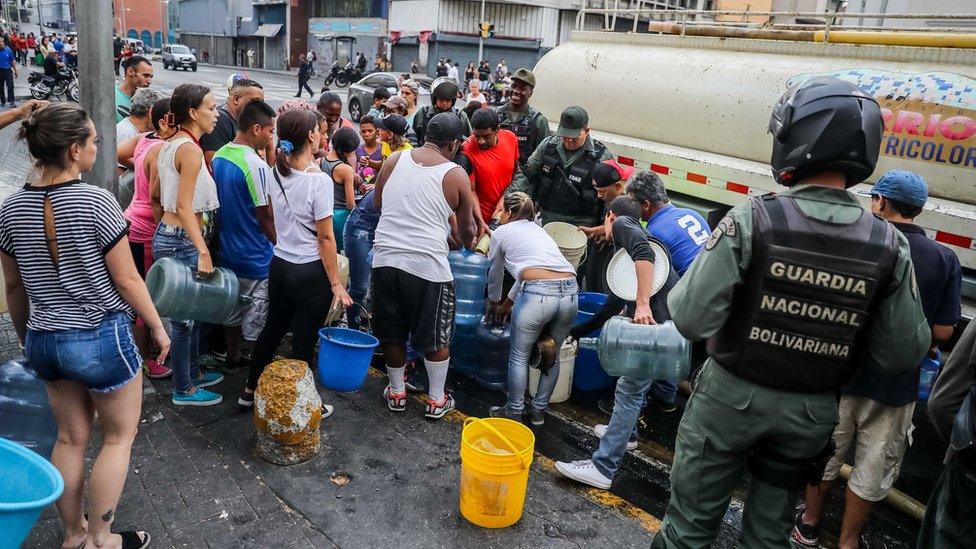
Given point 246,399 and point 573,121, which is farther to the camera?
point 573,121

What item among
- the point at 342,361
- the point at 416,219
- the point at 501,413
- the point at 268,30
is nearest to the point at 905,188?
the point at 416,219

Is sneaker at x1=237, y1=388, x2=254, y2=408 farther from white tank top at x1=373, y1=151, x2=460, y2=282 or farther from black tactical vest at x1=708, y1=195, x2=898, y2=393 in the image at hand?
black tactical vest at x1=708, y1=195, x2=898, y2=393

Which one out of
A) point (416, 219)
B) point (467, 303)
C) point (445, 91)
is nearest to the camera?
point (416, 219)

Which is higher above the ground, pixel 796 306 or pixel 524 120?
pixel 524 120

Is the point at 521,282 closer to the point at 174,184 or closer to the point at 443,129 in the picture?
the point at 443,129

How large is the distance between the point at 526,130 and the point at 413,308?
303 cm

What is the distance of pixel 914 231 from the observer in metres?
3.24

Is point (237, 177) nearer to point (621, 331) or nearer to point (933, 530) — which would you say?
point (621, 331)

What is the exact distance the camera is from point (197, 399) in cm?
421

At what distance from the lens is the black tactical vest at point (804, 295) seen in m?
2.17

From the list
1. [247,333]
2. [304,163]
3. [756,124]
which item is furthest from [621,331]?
[756,124]

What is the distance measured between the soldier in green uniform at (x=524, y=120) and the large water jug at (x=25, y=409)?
14.7ft

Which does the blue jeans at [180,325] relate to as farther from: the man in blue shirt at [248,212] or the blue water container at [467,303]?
the blue water container at [467,303]

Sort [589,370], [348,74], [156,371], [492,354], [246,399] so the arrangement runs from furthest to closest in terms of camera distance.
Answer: [348,74] → [492,354] → [589,370] → [156,371] → [246,399]
